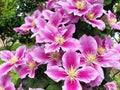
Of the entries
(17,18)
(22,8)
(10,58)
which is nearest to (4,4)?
(17,18)

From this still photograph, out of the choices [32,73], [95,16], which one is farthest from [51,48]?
[95,16]

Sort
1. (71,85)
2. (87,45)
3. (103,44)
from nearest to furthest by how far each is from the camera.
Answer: (71,85) → (87,45) → (103,44)

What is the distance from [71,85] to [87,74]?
77 millimetres

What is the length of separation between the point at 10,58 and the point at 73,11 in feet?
1.23

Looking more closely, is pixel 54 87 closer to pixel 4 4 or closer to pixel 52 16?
pixel 52 16

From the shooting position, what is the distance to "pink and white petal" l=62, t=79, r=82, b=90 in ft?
5.24

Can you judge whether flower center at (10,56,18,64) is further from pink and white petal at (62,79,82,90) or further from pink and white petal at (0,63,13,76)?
pink and white petal at (62,79,82,90)

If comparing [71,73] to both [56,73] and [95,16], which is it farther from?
[95,16]

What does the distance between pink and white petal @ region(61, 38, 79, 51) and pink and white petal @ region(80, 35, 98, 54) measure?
1.4 inches

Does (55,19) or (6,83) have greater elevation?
(55,19)

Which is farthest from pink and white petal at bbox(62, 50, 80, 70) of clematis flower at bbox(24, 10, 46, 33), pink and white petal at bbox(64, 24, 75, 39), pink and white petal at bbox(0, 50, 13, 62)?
pink and white petal at bbox(0, 50, 13, 62)

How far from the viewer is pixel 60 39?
167cm

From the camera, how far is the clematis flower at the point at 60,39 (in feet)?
5.41

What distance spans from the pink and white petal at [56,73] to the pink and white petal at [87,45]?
13cm
